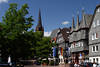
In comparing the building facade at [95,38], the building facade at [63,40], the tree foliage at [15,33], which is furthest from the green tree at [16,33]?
the building facade at [63,40]

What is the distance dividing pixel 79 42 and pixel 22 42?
87.1 feet

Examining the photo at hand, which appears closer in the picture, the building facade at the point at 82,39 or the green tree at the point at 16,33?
the green tree at the point at 16,33

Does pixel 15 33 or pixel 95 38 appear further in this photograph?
pixel 95 38

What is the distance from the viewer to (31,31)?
34719mm

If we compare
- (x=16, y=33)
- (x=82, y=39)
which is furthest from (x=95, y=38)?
(x=16, y=33)

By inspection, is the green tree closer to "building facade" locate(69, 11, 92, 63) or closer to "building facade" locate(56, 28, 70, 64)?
"building facade" locate(69, 11, 92, 63)

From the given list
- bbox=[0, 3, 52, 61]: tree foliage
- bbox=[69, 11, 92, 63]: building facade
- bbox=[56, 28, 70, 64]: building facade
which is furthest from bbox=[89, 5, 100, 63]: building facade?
bbox=[56, 28, 70, 64]: building facade

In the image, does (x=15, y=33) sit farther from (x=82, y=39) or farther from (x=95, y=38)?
(x=82, y=39)

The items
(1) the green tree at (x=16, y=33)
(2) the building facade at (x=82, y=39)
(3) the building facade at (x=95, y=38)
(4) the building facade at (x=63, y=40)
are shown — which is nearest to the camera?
(1) the green tree at (x=16, y=33)

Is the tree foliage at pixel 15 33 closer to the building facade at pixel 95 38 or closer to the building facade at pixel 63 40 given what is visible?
the building facade at pixel 95 38

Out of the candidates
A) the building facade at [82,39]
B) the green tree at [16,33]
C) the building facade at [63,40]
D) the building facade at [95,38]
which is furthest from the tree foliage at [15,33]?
the building facade at [63,40]

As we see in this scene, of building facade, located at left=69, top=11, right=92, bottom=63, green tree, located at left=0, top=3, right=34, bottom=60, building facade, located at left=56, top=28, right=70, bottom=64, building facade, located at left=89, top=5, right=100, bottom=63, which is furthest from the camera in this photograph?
building facade, located at left=56, top=28, right=70, bottom=64

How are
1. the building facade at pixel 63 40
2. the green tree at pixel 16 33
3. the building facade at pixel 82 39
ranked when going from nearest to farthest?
the green tree at pixel 16 33, the building facade at pixel 82 39, the building facade at pixel 63 40

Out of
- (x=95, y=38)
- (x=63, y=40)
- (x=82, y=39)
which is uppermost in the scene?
(x=63, y=40)
